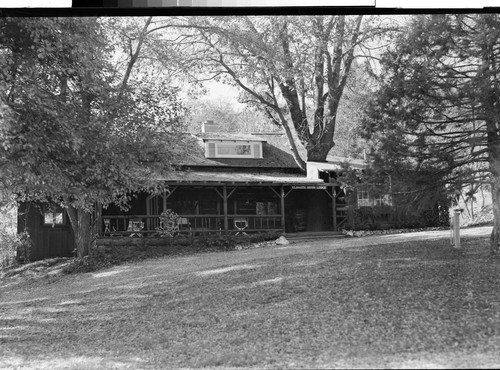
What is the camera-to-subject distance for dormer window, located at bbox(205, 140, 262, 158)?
4031mm

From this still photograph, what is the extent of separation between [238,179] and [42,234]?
141 centimetres

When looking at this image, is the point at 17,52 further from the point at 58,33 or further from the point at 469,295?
the point at 469,295

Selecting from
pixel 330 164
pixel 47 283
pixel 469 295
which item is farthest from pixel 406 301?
pixel 47 283

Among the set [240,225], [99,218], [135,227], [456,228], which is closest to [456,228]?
[456,228]

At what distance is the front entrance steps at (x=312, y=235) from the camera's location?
3967 mm

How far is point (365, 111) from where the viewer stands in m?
3.87

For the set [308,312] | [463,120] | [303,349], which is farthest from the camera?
[463,120]

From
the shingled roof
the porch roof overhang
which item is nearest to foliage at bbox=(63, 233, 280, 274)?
the porch roof overhang

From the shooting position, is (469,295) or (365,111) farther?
(365,111)

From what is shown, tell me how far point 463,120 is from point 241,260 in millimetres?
1707

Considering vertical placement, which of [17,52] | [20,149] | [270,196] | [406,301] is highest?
[17,52]

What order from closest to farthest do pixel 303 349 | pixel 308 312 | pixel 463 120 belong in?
pixel 303 349 < pixel 308 312 < pixel 463 120

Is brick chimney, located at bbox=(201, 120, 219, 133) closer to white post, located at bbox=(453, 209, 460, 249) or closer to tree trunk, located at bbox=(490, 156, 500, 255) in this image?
white post, located at bbox=(453, 209, 460, 249)

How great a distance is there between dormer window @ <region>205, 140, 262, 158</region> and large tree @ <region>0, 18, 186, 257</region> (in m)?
0.28
